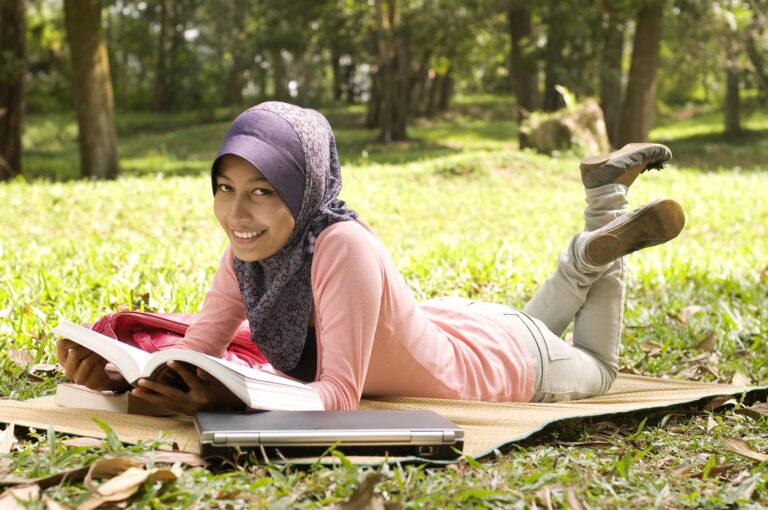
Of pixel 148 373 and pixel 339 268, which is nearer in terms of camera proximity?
pixel 148 373

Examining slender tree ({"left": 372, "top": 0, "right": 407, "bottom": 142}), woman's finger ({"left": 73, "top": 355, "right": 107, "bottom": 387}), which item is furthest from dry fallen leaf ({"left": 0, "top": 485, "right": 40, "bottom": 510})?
slender tree ({"left": 372, "top": 0, "right": 407, "bottom": 142})

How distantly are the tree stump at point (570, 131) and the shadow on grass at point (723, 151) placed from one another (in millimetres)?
1997

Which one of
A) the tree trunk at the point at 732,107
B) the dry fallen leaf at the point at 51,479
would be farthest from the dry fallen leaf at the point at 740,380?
the tree trunk at the point at 732,107

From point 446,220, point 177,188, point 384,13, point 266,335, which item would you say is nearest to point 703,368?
point 266,335

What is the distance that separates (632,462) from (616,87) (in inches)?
722

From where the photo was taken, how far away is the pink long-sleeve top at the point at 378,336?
8.96 ft

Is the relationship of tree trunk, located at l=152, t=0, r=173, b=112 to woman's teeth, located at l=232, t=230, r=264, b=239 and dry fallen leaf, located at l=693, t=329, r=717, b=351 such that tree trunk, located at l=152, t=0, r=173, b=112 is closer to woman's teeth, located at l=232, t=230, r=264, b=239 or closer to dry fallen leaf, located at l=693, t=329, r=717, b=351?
dry fallen leaf, located at l=693, t=329, r=717, b=351

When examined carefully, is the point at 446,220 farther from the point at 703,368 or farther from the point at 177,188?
the point at 703,368

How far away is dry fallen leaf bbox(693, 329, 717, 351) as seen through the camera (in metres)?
4.67

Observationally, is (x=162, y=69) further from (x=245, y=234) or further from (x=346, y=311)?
(x=346, y=311)

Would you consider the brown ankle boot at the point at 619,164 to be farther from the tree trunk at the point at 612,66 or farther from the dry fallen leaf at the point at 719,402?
the tree trunk at the point at 612,66

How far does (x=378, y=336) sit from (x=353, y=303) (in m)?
0.25

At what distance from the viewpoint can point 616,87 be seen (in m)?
20.0

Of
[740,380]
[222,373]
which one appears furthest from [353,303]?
[740,380]
